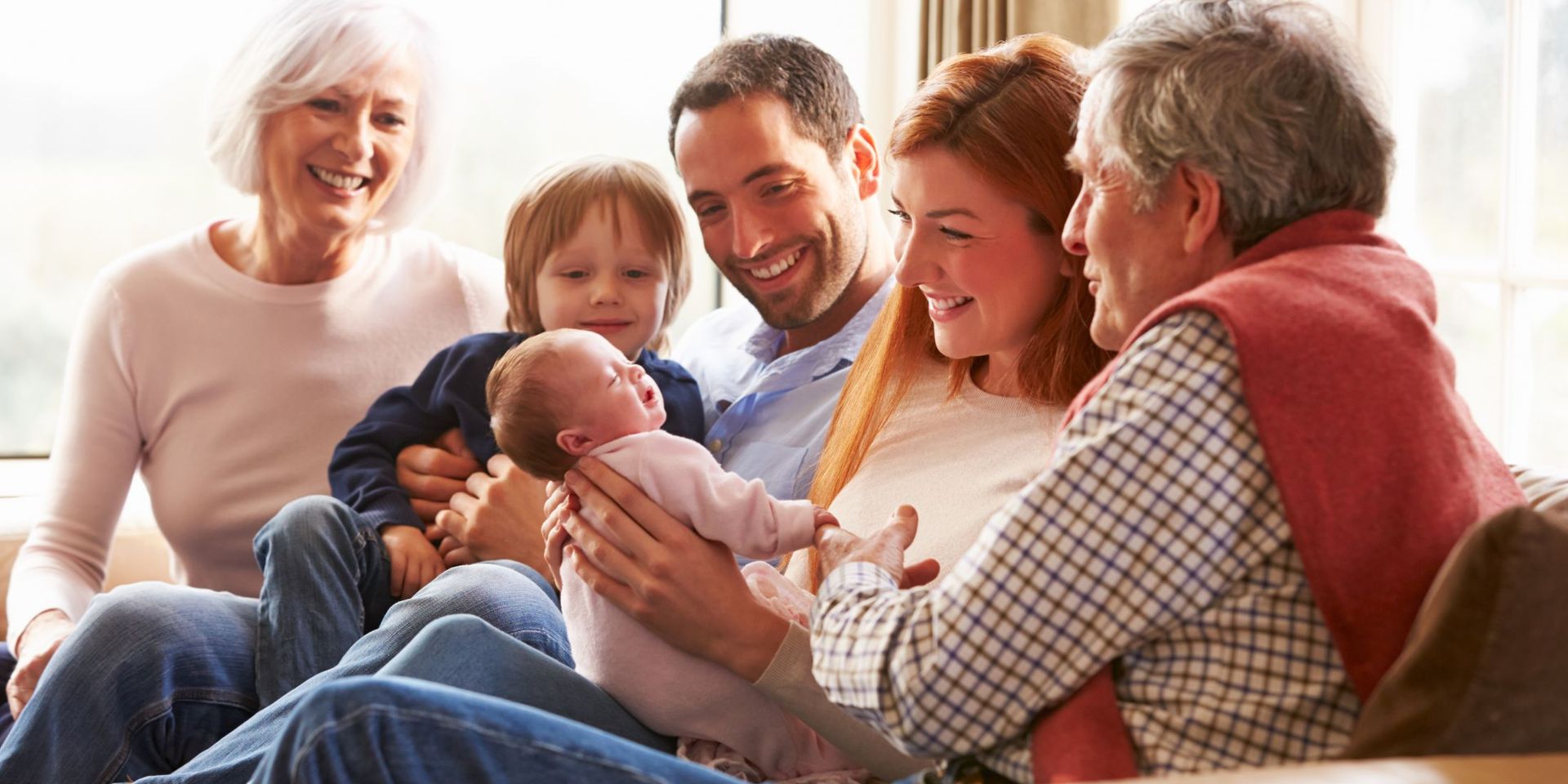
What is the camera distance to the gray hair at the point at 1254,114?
1.17 metres

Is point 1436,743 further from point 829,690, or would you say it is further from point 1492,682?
point 829,690

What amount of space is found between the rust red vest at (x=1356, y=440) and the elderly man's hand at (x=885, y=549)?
0.47 metres

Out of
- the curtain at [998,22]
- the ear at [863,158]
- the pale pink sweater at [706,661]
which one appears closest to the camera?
the pale pink sweater at [706,661]

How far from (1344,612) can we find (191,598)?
161cm

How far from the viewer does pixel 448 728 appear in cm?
120

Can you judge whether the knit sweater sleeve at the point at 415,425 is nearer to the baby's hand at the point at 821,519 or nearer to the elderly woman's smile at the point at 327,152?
the elderly woman's smile at the point at 327,152

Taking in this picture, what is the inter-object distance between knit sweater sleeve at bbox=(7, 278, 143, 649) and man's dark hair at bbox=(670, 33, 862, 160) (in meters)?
1.07

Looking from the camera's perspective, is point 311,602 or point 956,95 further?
point 311,602

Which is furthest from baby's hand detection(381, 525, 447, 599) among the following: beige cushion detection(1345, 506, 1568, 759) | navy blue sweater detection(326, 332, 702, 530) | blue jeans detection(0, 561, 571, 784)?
beige cushion detection(1345, 506, 1568, 759)

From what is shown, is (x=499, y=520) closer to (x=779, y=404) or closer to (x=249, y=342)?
(x=779, y=404)

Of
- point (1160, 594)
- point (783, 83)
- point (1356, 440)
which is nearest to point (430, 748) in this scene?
point (1160, 594)

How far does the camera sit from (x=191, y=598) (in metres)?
2.02

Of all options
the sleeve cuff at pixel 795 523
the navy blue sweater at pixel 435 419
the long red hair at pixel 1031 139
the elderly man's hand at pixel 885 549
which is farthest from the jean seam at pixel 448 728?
the navy blue sweater at pixel 435 419

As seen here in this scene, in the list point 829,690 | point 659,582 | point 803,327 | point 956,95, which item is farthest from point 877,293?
point 829,690
